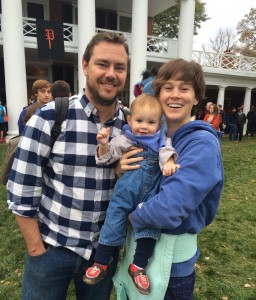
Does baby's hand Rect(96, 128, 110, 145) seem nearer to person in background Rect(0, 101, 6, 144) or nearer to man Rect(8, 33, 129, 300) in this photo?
man Rect(8, 33, 129, 300)

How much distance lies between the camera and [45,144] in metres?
1.68

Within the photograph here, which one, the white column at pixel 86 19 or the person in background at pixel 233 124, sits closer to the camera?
the white column at pixel 86 19

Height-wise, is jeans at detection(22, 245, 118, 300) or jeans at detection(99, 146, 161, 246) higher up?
jeans at detection(99, 146, 161, 246)

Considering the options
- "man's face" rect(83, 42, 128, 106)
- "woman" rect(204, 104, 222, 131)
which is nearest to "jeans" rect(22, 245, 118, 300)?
"man's face" rect(83, 42, 128, 106)

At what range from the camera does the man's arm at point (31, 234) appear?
1.74 meters

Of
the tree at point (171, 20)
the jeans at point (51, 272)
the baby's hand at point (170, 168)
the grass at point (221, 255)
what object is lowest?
the grass at point (221, 255)

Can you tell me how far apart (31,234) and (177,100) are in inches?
47.7

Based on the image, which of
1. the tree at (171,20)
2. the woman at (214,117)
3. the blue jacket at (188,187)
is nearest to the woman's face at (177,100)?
the blue jacket at (188,187)

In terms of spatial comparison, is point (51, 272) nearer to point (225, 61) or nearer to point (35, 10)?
point (35, 10)

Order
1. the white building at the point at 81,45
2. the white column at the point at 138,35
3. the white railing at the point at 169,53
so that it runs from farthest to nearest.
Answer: the white railing at the point at 169,53 → the white column at the point at 138,35 → the white building at the point at 81,45

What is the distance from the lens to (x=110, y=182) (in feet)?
6.05

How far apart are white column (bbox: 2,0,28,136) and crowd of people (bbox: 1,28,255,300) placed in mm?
11261

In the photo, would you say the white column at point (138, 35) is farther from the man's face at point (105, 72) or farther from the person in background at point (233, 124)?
the man's face at point (105, 72)

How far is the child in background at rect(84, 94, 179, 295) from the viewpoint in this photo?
1.60 metres
